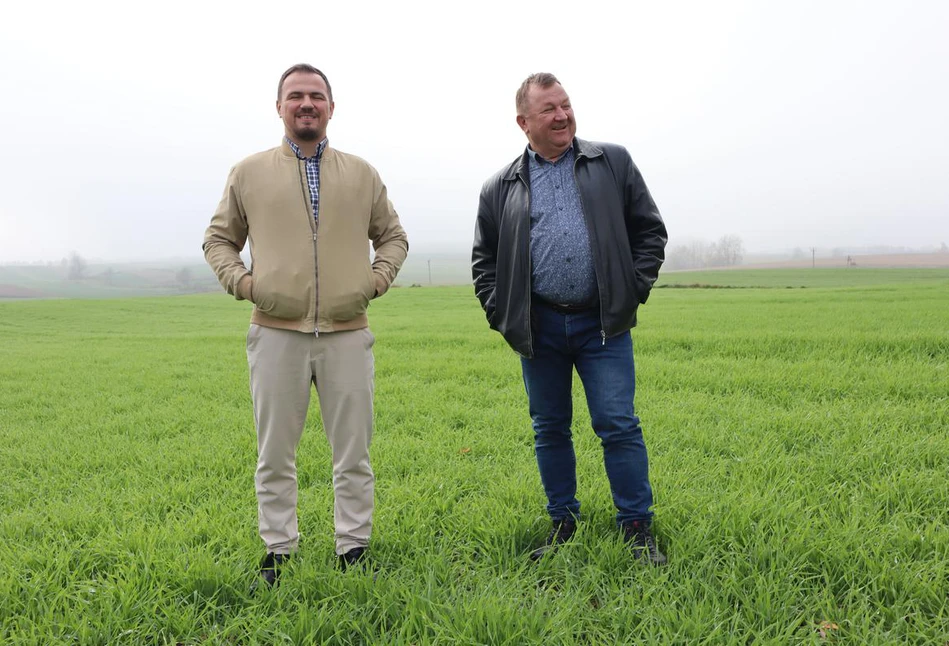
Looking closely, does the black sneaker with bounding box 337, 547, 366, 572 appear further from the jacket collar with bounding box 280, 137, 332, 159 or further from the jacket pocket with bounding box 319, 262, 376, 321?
the jacket collar with bounding box 280, 137, 332, 159

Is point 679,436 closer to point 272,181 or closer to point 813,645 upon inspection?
point 813,645

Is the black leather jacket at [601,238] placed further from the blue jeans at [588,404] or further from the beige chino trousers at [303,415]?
the beige chino trousers at [303,415]

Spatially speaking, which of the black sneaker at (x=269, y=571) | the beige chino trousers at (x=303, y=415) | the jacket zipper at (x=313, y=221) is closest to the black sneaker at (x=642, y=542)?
the beige chino trousers at (x=303, y=415)

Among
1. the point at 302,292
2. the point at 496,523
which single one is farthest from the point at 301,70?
the point at 496,523

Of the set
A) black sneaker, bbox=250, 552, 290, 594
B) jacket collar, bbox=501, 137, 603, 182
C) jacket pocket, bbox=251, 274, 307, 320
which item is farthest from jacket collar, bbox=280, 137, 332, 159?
black sneaker, bbox=250, 552, 290, 594

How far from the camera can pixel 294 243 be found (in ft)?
9.20

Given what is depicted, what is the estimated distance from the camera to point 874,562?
2.76 metres

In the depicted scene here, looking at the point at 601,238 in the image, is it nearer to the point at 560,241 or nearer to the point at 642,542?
the point at 560,241

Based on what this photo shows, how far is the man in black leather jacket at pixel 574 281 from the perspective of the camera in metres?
2.96

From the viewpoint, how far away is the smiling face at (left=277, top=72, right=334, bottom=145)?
2.79 m

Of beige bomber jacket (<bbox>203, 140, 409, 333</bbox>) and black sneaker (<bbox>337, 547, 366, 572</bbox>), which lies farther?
black sneaker (<bbox>337, 547, 366, 572</bbox>)

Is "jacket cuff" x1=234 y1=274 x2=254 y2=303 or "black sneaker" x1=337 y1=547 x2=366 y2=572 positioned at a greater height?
"jacket cuff" x1=234 y1=274 x2=254 y2=303

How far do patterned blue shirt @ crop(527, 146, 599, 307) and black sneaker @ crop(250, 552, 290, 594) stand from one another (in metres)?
1.90

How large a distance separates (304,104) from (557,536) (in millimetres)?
2554
